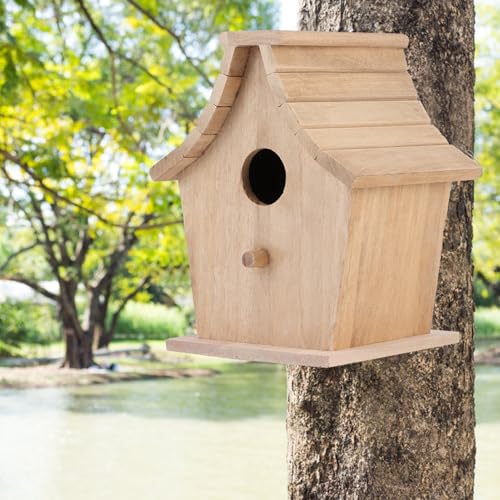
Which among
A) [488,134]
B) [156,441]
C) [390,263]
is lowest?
[156,441]

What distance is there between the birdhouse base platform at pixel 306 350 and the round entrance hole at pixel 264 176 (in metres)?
0.28

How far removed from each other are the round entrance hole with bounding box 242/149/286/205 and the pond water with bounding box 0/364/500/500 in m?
4.82

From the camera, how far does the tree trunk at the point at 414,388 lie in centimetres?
191

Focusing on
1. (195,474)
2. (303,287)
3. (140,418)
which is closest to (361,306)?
(303,287)

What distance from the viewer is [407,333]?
169 cm

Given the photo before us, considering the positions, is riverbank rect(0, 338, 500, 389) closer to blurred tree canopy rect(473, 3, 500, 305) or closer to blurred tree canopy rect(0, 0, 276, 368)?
blurred tree canopy rect(0, 0, 276, 368)

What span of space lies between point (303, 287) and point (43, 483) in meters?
5.56

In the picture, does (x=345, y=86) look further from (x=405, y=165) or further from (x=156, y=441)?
(x=156, y=441)

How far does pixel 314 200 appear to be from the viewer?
4.94 feet

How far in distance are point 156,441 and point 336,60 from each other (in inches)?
265

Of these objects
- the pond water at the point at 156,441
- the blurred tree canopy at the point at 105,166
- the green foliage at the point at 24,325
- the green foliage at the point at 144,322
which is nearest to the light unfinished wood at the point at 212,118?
the pond water at the point at 156,441

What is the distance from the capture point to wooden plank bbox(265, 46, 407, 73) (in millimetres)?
1529

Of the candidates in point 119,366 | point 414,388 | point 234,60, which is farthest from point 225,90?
point 119,366

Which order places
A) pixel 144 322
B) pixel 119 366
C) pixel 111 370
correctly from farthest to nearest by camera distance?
pixel 144 322 → pixel 119 366 → pixel 111 370
